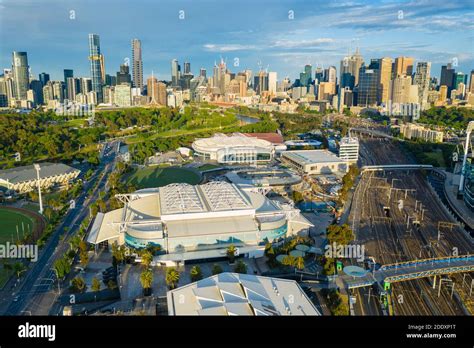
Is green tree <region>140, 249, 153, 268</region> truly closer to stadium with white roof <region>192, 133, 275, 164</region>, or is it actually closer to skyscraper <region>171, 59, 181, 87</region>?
stadium with white roof <region>192, 133, 275, 164</region>

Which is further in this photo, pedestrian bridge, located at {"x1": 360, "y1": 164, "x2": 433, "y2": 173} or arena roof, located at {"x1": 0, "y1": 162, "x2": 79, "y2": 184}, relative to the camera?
pedestrian bridge, located at {"x1": 360, "y1": 164, "x2": 433, "y2": 173}

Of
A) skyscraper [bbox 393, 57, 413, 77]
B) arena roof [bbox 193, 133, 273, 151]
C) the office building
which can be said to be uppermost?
skyscraper [bbox 393, 57, 413, 77]

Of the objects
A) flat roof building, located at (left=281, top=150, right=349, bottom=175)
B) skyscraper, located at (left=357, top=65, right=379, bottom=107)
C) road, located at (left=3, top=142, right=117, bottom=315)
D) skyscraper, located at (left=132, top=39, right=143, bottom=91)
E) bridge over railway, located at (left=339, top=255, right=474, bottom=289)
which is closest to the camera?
road, located at (left=3, top=142, right=117, bottom=315)

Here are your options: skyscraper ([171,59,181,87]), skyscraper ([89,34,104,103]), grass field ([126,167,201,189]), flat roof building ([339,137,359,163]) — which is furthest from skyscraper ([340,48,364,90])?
grass field ([126,167,201,189])

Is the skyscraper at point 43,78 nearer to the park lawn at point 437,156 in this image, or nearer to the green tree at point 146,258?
the park lawn at point 437,156

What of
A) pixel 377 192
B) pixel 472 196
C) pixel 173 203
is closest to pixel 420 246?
pixel 472 196

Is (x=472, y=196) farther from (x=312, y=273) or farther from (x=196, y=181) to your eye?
(x=196, y=181)
